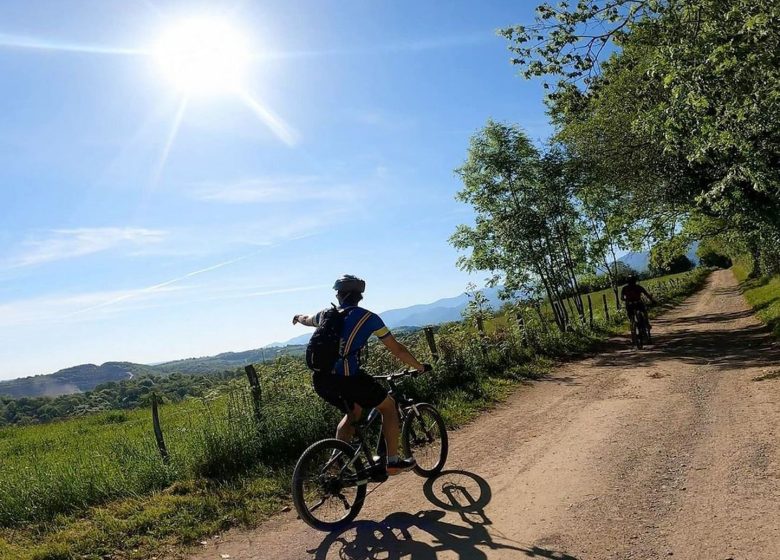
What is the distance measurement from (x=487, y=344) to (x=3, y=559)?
11960 mm

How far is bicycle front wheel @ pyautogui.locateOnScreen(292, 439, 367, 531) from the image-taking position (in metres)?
5.33

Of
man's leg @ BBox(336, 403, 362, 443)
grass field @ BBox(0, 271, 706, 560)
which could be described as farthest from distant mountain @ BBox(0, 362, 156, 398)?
man's leg @ BBox(336, 403, 362, 443)

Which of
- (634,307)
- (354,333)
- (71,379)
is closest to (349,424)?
(354,333)

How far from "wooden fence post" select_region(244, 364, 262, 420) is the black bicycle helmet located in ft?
12.6

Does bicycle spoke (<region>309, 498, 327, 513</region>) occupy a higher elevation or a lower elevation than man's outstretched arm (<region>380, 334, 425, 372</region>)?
lower

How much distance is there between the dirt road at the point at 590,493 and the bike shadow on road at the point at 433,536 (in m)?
0.02

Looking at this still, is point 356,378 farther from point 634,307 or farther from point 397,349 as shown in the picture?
point 634,307

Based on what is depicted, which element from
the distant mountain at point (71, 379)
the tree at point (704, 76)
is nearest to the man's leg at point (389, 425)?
the tree at point (704, 76)

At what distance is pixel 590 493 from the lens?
5.44 m

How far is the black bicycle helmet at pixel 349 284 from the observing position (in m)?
5.77

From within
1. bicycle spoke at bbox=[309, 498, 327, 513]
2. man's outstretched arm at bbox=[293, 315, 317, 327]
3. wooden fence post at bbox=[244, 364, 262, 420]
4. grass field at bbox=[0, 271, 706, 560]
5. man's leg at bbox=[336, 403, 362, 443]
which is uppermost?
man's outstretched arm at bbox=[293, 315, 317, 327]

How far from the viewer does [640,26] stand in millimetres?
9242

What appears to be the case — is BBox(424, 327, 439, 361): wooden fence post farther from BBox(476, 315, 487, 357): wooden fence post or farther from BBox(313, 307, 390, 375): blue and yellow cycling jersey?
Result: BBox(313, 307, 390, 375): blue and yellow cycling jersey

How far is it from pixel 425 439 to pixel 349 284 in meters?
2.35
